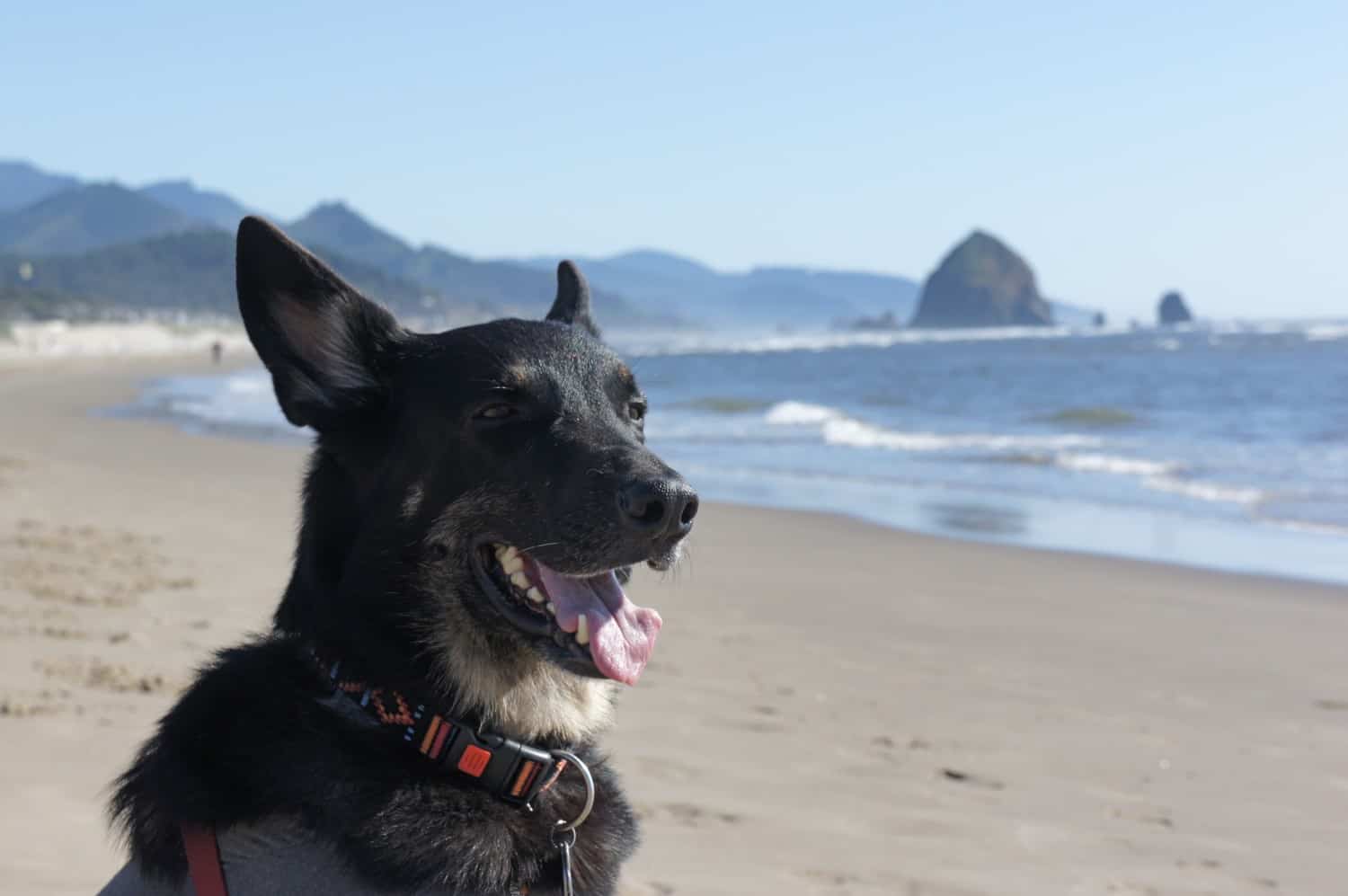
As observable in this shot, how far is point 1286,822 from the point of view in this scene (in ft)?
17.5

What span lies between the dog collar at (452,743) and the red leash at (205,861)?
395 mm

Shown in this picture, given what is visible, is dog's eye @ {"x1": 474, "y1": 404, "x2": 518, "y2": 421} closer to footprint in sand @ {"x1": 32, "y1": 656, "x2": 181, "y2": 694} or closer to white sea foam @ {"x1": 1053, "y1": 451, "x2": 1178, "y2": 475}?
footprint in sand @ {"x1": 32, "y1": 656, "x2": 181, "y2": 694}

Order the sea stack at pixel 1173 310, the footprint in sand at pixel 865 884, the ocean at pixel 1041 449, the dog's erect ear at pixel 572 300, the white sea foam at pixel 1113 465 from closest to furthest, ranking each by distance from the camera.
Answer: the dog's erect ear at pixel 572 300 < the footprint in sand at pixel 865 884 < the ocean at pixel 1041 449 < the white sea foam at pixel 1113 465 < the sea stack at pixel 1173 310

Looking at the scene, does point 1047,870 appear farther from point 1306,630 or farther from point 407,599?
point 1306,630

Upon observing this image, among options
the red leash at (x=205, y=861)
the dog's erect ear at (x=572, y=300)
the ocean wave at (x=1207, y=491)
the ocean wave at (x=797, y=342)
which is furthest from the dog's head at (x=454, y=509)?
the ocean wave at (x=797, y=342)

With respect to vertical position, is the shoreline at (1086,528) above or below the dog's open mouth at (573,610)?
below

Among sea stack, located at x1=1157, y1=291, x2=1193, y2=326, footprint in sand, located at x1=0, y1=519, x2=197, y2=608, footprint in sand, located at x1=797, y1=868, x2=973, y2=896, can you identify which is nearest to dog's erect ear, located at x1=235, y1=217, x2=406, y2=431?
footprint in sand, located at x1=797, y1=868, x2=973, y2=896

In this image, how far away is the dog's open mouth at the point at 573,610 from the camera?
9.48 ft

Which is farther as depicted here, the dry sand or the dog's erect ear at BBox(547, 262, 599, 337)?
the dry sand

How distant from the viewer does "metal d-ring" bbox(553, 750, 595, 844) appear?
283cm

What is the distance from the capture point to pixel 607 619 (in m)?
2.97

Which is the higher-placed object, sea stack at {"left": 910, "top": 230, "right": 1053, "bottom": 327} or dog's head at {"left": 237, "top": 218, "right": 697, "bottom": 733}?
sea stack at {"left": 910, "top": 230, "right": 1053, "bottom": 327}

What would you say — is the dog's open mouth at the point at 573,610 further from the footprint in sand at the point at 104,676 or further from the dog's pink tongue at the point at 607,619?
the footprint in sand at the point at 104,676

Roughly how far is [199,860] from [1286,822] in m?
4.59
